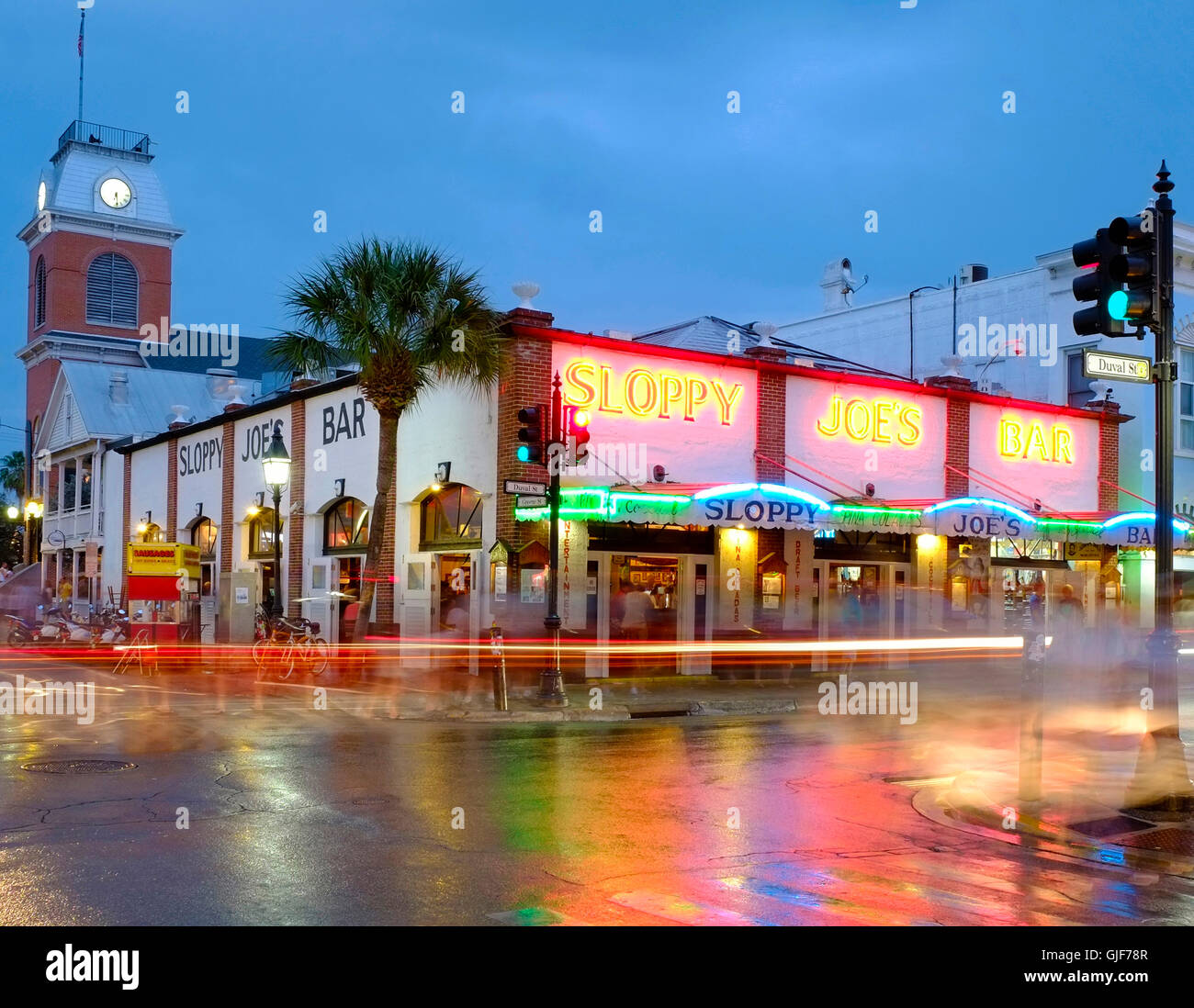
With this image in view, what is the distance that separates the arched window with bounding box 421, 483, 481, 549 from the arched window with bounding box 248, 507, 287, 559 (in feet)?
24.0

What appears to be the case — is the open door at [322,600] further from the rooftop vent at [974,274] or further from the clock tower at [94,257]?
the clock tower at [94,257]

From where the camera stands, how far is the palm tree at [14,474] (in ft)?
241

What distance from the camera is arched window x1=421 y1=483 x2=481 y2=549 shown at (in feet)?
77.4

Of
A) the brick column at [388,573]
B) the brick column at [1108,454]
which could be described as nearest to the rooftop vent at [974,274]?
the brick column at [1108,454]

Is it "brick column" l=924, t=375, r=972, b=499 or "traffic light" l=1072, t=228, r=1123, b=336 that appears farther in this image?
"brick column" l=924, t=375, r=972, b=499

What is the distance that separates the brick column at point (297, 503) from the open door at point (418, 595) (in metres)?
5.24

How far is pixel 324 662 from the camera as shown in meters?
22.1

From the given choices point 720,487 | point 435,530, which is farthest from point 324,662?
point 720,487

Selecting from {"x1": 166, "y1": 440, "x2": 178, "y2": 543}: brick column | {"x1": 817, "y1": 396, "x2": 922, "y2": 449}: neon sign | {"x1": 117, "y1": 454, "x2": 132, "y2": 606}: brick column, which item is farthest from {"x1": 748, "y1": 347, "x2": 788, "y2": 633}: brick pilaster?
{"x1": 117, "y1": 454, "x2": 132, "y2": 606}: brick column

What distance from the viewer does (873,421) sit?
2661 centimetres

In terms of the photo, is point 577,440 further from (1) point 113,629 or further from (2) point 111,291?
(2) point 111,291

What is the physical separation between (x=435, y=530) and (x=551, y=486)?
6824 millimetres

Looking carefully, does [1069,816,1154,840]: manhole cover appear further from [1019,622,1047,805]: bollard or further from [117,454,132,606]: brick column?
[117,454,132,606]: brick column
